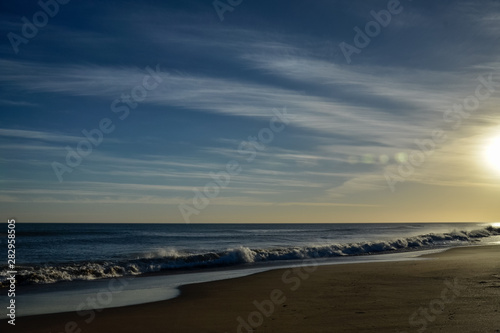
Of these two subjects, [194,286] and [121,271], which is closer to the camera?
[194,286]

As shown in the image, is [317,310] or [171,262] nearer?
[317,310]

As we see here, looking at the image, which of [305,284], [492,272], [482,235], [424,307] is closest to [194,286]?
[305,284]

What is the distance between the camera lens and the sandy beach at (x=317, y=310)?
7887 mm

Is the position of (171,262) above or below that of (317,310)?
above

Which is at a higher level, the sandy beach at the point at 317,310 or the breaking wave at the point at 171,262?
the breaking wave at the point at 171,262

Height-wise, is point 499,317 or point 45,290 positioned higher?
A: point 45,290

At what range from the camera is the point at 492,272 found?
14406 millimetres

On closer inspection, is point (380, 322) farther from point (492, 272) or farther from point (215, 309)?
point (492, 272)

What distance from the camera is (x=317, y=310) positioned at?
9.23 meters

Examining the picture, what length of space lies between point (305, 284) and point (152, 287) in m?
5.05

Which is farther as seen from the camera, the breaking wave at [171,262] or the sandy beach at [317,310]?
the breaking wave at [171,262]

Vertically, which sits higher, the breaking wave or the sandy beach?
the breaking wave

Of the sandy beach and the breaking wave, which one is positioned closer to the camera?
the sandy beach

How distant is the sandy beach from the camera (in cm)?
789
